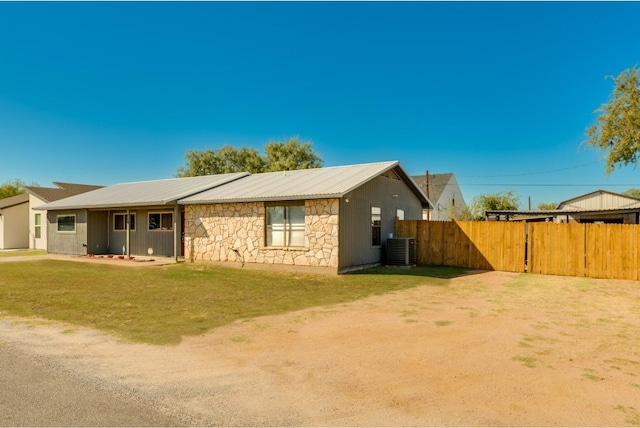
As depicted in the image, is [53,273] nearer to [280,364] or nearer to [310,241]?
[310,241]

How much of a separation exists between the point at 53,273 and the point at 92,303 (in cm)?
677

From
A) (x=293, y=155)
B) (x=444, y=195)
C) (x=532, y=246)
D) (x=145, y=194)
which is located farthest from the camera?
(x=293, y=155)

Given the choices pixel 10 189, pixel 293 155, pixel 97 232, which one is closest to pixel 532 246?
pixel 97 232

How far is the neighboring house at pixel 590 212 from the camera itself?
2334 centimetres

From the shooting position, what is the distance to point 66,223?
2294cm

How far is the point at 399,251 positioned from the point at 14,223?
1044 inches

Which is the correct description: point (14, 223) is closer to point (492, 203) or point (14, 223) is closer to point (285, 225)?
point (285, 225)

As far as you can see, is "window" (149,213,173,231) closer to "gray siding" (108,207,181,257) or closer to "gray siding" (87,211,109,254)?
"gray siding" (108,207,181,257)

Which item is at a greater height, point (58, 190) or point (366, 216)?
point (58, 190)

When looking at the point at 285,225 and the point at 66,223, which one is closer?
→ the point at 285,225

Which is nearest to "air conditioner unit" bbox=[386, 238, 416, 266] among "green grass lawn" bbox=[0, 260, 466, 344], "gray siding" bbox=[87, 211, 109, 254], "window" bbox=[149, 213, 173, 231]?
"green grass lawn" bbox=[0, 260, 466, 344]

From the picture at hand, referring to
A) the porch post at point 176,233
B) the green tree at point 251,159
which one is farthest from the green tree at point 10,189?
the porch post at point 176,233

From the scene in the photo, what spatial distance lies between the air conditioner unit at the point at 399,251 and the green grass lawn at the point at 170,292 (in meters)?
0.82

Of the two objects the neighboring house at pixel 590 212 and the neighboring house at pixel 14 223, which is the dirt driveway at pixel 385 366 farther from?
the neighboring house at pixel 14 223
